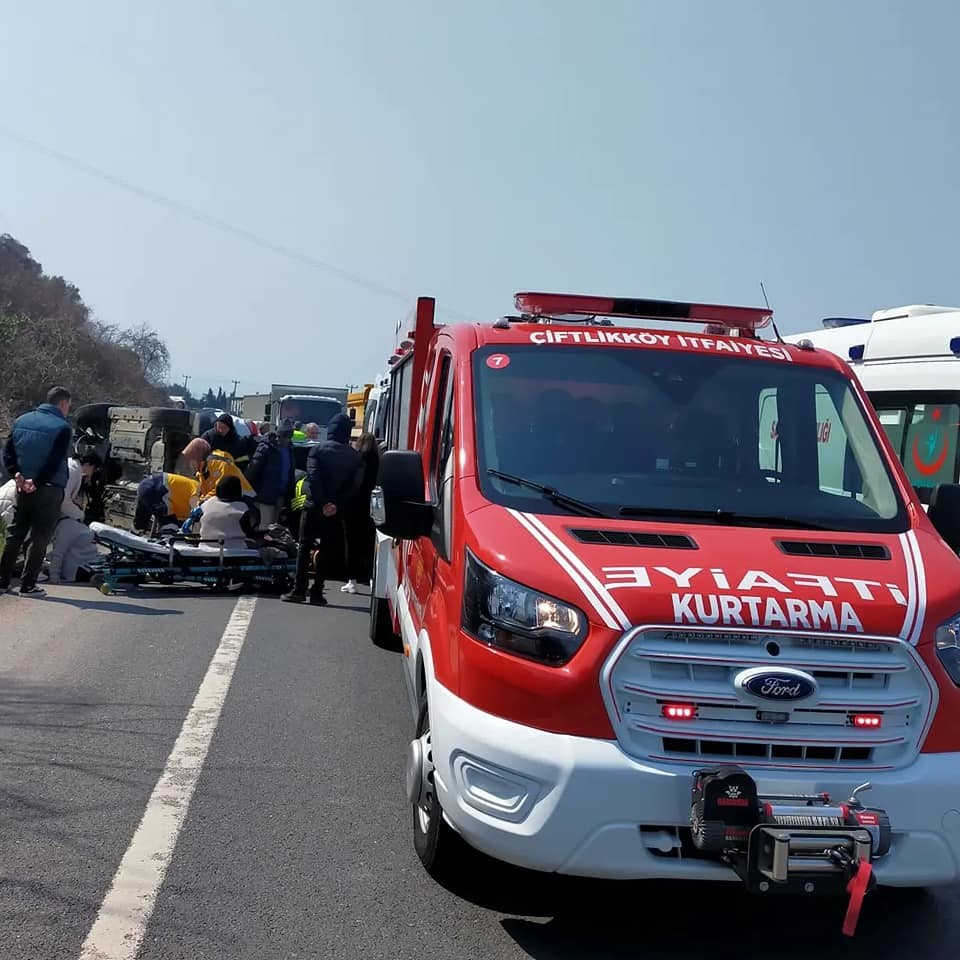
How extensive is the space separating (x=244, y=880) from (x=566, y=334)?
2674mm

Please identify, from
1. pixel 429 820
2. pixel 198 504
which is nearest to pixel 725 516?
pixel 429 820

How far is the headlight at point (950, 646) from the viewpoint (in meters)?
4.12

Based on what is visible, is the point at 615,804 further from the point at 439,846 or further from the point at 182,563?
the point at 182,563

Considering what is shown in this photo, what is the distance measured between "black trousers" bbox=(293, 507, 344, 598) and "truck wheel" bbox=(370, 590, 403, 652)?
77.6 inches

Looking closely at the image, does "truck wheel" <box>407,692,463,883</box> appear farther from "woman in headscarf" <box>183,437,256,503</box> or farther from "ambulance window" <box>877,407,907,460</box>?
"woman in headscarf" <box>183,437,256,503</box>

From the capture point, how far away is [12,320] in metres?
65.1

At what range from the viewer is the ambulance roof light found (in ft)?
20.8

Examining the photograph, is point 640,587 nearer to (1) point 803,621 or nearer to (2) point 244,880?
(1) point 803,621

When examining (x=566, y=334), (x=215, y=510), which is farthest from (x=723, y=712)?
(x=215, y=510)

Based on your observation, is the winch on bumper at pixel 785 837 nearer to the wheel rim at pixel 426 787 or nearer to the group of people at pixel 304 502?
the wheel rim at pixel 426 787

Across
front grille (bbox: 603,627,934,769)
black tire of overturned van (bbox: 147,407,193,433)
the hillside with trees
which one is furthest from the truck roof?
the hillside with trees

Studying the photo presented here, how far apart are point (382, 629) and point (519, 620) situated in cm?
565

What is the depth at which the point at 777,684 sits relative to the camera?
393 cm

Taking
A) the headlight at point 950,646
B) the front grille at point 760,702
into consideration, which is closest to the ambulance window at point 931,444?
the headlight at point 950,646
